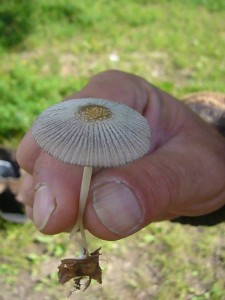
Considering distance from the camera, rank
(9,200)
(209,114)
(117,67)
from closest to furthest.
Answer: (209,114) → (9,200) → (117,67)

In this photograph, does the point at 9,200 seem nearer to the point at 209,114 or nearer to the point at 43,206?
the point at 209,114

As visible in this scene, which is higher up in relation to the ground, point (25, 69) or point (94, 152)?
point (94, 152)

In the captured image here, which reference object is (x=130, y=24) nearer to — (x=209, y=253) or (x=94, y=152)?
(x=209, y=253)

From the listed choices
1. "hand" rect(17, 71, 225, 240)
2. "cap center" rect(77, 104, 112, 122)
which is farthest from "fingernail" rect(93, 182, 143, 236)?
"cap center" rect(77, 104, 112, 122)

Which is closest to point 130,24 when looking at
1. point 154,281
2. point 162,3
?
point 162,3

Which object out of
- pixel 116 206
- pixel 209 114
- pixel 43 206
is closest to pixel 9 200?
pixel 209 114

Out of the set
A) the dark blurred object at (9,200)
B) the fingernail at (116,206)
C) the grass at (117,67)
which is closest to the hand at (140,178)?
the fingernail at (116,206)
